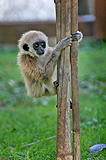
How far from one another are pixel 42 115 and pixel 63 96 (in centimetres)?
289

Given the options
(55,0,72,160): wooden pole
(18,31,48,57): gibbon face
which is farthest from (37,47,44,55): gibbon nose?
(55,0,72,160): wooden pole

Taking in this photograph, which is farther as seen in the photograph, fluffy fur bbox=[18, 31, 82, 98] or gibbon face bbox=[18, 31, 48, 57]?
gibbon face bbox=[18, 31, 48, 57]

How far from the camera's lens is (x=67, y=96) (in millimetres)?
3379

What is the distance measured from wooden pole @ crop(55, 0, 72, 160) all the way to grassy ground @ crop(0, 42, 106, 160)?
0.63 meters

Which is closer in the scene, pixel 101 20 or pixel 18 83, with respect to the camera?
pixel 18 83

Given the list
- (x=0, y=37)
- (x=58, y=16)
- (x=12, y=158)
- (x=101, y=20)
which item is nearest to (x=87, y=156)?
(x=12, y=158)

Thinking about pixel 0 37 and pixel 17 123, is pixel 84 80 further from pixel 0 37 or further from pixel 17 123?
pixel 0 37

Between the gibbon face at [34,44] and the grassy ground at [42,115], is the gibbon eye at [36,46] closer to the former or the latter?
the gibbon face at [34,44]

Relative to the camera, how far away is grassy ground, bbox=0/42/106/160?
13.9 feet

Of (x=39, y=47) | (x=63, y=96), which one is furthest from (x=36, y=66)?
(x=63, y=96)

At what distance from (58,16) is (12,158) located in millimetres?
2723

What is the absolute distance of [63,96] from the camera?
339 centimetres

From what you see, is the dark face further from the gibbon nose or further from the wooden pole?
the wooden pole

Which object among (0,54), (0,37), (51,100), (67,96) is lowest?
(67,96)
